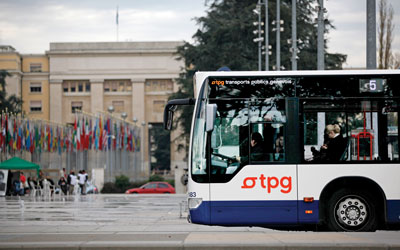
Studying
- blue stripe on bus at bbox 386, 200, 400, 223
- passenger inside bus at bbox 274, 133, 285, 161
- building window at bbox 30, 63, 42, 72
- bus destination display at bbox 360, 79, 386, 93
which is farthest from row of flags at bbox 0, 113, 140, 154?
building window at bbox 30, 63, 42, 72

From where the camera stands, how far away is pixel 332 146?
14.8 metres

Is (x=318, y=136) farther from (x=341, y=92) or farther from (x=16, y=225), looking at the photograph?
(x=16, y=225)

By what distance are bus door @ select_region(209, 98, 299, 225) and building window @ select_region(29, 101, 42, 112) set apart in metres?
91.5

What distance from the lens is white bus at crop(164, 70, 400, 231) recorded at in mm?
14711

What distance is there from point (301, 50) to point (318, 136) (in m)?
38.1

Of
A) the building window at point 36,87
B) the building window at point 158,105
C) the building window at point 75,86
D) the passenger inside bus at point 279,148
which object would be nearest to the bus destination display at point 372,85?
the passenger inside bus at point 279,148

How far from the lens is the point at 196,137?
→ 14.8m

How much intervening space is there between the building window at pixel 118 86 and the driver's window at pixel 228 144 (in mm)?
89964

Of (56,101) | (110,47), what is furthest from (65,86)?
(110,47)

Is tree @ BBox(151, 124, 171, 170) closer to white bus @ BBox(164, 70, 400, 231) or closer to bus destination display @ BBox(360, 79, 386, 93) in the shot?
bus destination display @ BBox(360, 79, 386, 93)

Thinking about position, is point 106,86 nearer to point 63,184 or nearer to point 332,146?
point 63,184

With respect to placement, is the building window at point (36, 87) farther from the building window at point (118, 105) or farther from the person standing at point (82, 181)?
the person standing at point (82, 181)

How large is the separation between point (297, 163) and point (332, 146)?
2.41 feet

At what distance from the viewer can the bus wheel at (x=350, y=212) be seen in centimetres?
1483
